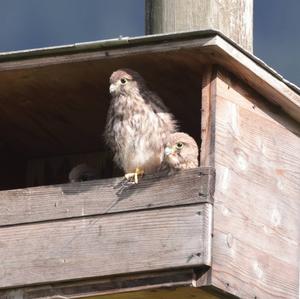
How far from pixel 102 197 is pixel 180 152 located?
51cm

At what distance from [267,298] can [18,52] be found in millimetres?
1772

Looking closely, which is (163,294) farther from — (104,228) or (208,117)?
(208,117)

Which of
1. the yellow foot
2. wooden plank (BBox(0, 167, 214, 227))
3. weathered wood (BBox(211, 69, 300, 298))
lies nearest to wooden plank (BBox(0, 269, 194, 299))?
weathered wood (BBox(211, 69, 300, 298))

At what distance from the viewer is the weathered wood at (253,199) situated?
337 inches

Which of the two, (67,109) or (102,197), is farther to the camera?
(67,109)

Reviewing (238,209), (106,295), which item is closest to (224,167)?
(238,209)

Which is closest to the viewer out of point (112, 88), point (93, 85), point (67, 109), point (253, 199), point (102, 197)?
point (102, 197)

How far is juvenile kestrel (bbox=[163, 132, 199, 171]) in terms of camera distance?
900 cm

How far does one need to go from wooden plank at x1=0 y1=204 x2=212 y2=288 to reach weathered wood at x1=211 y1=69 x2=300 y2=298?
121 mm

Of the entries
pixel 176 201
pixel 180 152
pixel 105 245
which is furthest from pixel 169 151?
pixel 105 245

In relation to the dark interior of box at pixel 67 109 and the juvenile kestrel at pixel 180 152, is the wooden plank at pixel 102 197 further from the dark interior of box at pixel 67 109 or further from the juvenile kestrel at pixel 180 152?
the dark interior of box at pixel 67 109

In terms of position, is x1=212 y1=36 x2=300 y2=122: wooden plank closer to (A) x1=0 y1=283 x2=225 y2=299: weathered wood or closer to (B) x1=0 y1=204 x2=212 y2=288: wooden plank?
(B) x1=0 y1=204 x2=212 y2=288: wooden plank

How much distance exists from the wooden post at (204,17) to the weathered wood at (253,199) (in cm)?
24

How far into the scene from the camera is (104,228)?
8.69m
